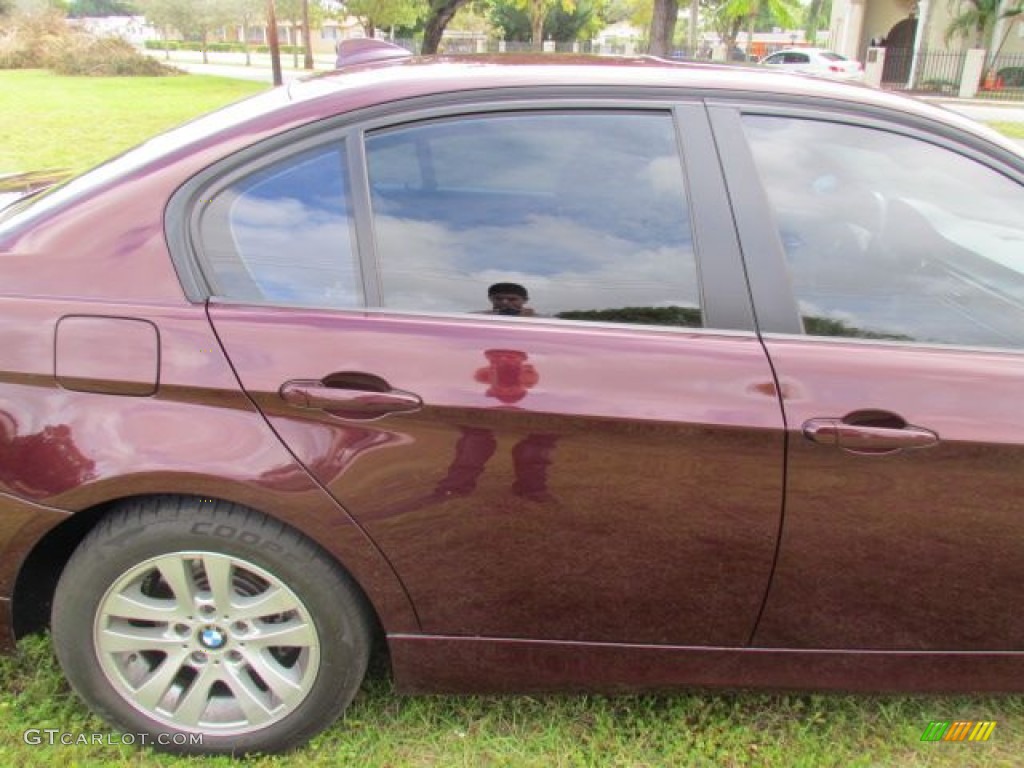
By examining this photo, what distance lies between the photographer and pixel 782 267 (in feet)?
5.87

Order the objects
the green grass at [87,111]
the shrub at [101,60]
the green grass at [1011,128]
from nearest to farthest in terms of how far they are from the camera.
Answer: the green grass at [87,111] → the green grass at [1011,128] → the shrub at [101,60]

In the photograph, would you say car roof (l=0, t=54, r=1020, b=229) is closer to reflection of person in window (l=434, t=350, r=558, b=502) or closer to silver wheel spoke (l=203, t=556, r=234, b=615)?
reflection of person in window (l=434, t=350, r=558, b=502)

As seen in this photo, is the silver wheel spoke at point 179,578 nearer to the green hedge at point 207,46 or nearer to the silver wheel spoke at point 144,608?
the silver wheel spoke at point 144,608

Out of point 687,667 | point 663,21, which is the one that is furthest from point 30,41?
point 687,667

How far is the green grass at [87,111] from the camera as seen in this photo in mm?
10570

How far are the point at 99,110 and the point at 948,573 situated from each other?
705 inches

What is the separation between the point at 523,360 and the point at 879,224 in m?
0.91

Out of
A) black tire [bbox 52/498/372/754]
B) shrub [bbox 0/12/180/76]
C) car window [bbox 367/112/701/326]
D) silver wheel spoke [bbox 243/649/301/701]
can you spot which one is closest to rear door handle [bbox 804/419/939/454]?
car window [bbox 367/112/701/326]

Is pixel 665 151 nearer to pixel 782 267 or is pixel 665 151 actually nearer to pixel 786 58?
pixel 782 267

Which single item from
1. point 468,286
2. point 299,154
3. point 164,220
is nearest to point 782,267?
point 468,286

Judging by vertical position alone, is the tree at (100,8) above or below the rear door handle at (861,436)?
above

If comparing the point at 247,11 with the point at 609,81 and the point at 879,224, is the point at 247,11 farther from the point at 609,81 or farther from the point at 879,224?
the point at 879,224

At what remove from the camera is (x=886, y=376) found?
67.2 inches

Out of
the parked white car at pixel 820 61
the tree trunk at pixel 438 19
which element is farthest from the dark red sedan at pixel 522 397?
the parked white car at pixel 820 61
